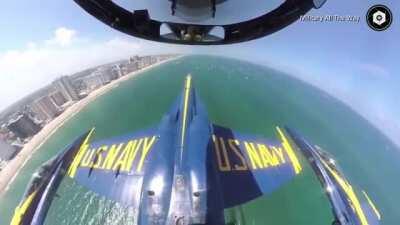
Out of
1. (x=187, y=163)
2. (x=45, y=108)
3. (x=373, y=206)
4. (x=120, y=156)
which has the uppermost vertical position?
(x=45, y=108)

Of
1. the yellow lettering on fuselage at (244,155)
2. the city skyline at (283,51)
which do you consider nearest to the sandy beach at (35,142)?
the city skyline at (283,51)

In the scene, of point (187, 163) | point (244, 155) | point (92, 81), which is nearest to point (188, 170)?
point (187, 163)

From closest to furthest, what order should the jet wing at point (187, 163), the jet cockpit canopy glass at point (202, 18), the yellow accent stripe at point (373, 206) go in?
the jet cockpit canopy glass at point (202, 18), the jet wing at point (187, 163), the yellow accent stripe at point (373, 206)

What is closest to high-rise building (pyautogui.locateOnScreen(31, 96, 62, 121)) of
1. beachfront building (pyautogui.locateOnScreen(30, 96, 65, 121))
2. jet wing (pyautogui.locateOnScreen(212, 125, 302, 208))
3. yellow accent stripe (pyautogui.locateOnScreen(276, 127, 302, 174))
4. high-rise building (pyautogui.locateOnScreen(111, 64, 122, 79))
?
beachfront building (pyautogui.locateOnScreen(30, 96, 65, 121))

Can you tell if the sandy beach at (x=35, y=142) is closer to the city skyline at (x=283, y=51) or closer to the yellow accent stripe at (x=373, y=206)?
the city skyline at (x=283, y=51)

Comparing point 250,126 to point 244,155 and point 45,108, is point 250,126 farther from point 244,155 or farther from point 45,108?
point 45,108

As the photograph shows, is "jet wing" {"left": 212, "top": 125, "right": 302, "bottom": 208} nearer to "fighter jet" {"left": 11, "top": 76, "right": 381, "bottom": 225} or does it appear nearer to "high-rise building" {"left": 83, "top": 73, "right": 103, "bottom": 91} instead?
"fighter jet" {"left": 11, "top": 76, "right": 381, "bottom": 225}
